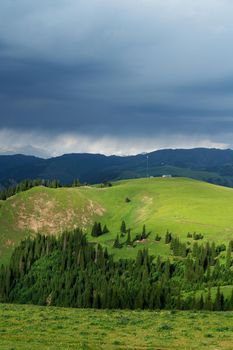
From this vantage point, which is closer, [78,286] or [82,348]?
[82,348]

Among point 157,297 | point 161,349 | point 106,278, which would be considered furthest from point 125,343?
point 106,278

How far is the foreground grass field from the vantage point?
38.8m

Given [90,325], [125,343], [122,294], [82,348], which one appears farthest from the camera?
[122,294]

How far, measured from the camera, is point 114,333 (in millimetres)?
46719

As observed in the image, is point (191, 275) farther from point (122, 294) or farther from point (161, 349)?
point (161, 349)

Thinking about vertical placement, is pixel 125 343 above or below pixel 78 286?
above

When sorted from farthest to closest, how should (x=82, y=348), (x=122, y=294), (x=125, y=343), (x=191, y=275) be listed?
(x=191, y=275), (x=122, y=294), (x=125, y=343), (x=82, y=348)

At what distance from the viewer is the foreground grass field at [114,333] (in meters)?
38.8

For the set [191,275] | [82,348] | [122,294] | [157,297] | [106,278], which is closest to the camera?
[82,348]

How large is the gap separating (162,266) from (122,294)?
51.6 m

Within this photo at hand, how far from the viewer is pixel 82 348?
3653 cm

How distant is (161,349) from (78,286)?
153m

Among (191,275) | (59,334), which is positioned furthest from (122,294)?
(59,334)

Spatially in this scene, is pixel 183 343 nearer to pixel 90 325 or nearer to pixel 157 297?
pixel 90 325
